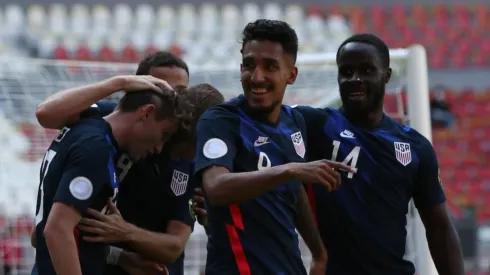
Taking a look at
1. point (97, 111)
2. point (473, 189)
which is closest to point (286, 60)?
point (97, 111)

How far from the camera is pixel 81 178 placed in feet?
10.2

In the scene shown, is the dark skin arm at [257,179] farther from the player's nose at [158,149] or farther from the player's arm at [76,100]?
the player's arm at [76,100]

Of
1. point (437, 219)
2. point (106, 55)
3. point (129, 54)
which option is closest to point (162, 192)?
point (437, 219)

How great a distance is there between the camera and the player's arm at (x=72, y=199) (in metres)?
3.04

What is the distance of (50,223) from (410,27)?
1614 centimetres

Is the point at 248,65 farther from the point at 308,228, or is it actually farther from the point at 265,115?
the point at 308,228

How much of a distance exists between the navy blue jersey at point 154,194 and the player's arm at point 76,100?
26 centimetres

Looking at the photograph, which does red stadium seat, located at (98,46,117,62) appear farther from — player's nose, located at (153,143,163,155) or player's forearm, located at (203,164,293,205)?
player's forearm, located at (203,164,293,205)

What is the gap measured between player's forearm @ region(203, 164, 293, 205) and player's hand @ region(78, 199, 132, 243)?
1.49 ft

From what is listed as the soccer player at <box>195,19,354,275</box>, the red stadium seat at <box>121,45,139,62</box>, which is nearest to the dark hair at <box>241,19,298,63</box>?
the soccer player at <box>195,19,354,275</box>

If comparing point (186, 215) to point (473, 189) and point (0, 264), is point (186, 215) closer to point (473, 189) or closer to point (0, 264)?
point (0, 264)

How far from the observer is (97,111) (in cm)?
360

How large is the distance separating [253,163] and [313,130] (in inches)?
28.5

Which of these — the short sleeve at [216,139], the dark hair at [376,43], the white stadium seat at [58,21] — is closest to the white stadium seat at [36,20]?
the white stadium seat at [58,21]
